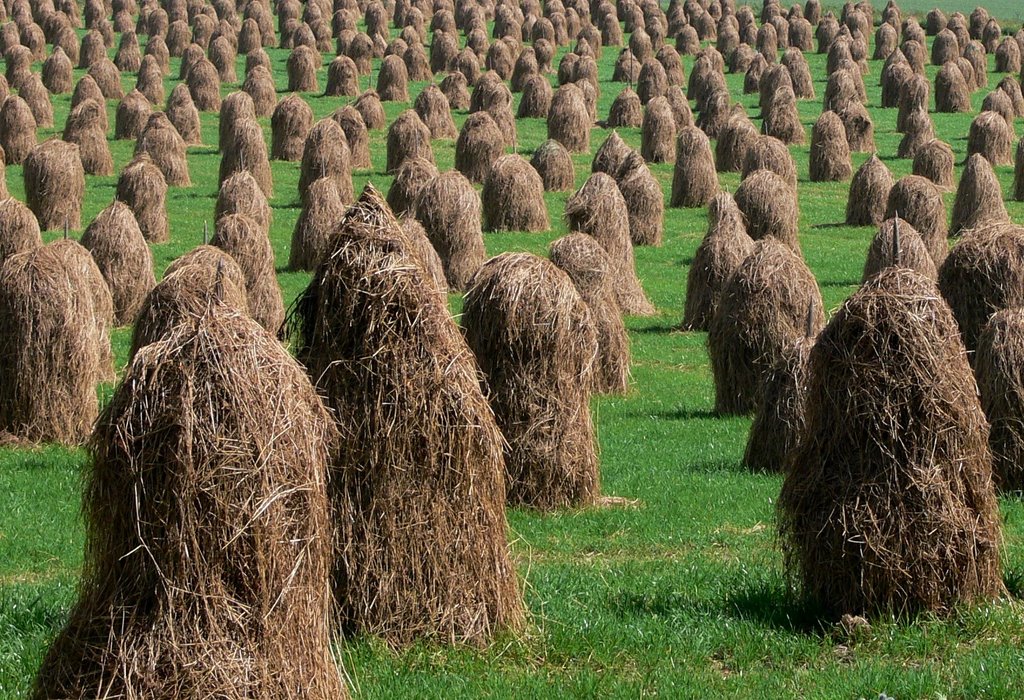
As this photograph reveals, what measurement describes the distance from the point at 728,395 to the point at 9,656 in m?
16.5

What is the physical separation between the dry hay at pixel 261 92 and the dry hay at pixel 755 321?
38.3m

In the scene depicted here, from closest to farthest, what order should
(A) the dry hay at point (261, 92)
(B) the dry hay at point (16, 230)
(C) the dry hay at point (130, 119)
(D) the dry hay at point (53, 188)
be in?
(B) the dry hay at point (16, 230)
(D) the dry hay at point (53, 188)
(C) the dry hay at point (130, 119)
(A) the dry hay at point (261, 92)

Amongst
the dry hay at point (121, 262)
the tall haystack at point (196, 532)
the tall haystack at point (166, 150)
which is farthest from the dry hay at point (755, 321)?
the tall haystack at point (166, 150)

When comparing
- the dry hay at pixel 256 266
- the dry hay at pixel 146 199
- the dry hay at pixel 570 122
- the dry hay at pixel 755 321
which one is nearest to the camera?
the dry hay at pixel 755 321

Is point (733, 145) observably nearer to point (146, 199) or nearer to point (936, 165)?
point (936, 165)

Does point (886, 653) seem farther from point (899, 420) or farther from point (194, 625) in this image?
point (194, 625)

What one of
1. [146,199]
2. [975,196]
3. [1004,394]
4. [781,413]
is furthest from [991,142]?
[1004,394]

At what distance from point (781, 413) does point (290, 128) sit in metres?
36.6

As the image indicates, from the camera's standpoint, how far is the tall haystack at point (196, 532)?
8.12 meters

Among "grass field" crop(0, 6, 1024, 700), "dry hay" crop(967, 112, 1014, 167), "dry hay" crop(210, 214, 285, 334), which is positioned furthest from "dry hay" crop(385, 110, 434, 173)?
"grass field" crop(0, 6, 1024, 700)

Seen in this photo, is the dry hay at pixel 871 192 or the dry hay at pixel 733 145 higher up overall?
the dry hay at pixel 733 145

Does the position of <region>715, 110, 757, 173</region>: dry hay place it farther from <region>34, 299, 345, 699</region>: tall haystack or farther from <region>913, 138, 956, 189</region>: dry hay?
<region>34, 299, 345, 699</region>: tall haystack

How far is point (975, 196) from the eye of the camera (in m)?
43.3

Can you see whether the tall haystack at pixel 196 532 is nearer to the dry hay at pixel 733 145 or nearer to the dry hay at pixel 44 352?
the dry hay at pixel 44 352
